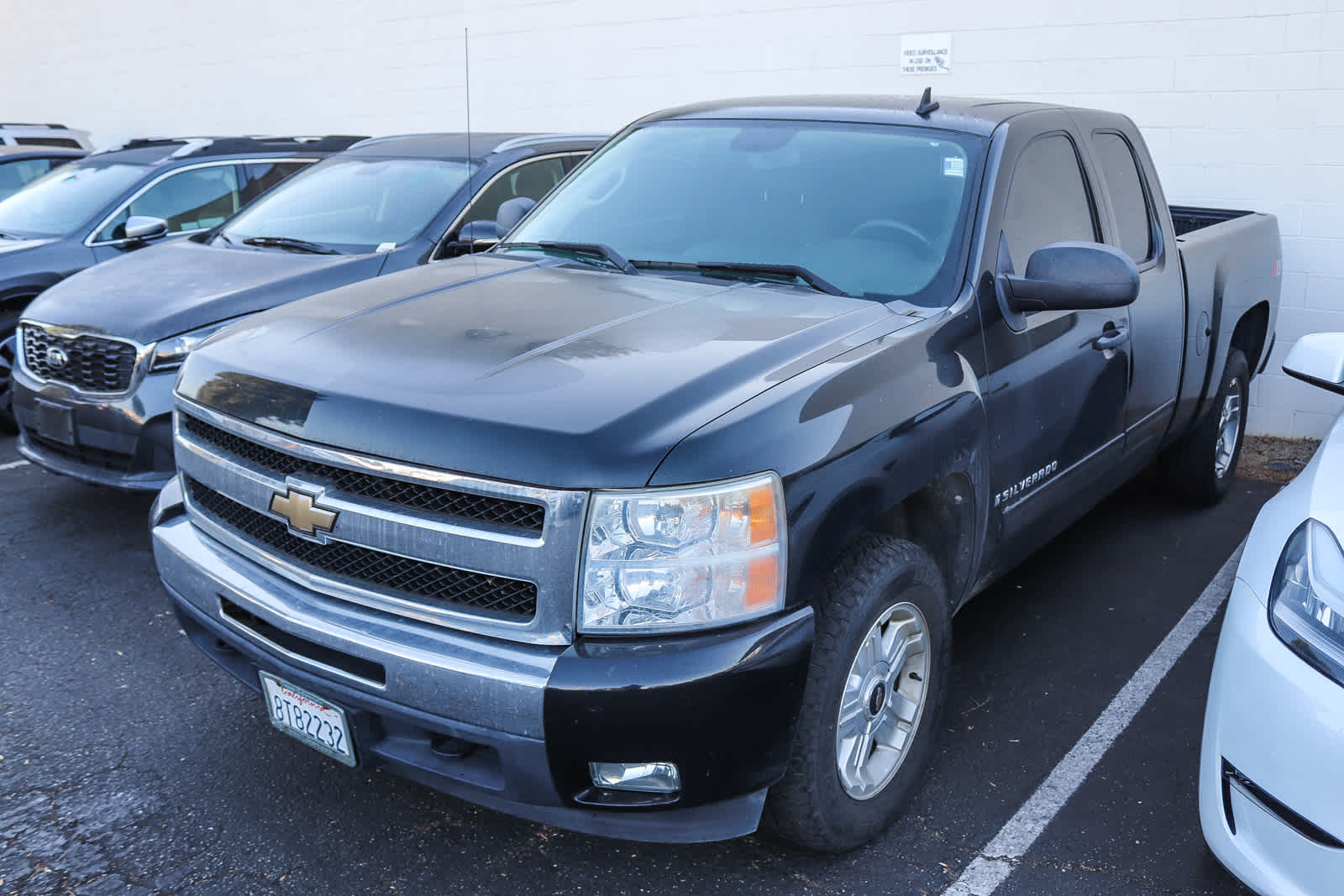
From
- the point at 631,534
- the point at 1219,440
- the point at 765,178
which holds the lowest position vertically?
the point at 1219,440

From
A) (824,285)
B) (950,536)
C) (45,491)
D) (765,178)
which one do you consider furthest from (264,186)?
(950,536)

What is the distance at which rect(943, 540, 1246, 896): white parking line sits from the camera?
9.53ft

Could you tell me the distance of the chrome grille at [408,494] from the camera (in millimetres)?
2377

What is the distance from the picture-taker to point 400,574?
100 inches

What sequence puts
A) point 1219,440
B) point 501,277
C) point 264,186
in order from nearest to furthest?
point 501,277, point 1219,440, point 264,186

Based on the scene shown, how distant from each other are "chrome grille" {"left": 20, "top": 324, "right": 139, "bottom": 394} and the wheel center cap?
133 inches

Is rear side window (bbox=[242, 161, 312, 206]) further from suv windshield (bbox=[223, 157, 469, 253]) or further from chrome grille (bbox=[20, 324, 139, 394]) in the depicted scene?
chrome grille (bbox=[20, 324, 139, 394])

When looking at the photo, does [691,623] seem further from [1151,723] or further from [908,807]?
[1151,723]

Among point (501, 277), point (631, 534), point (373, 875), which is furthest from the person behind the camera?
point (501, 277)

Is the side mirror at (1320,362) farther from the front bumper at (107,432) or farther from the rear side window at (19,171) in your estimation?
the rear side window at (19,171)

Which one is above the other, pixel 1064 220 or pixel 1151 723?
pixel 1064 220

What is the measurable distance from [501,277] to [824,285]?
972mm

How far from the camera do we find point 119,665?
397 centimetres

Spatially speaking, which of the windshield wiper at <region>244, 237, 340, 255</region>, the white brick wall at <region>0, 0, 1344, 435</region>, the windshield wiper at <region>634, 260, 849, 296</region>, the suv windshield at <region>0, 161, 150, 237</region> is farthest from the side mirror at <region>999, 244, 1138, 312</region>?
the suv windshield at <region>0, 161, 150, 237</region>
